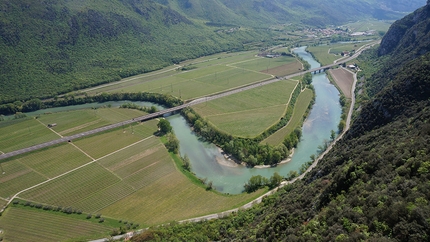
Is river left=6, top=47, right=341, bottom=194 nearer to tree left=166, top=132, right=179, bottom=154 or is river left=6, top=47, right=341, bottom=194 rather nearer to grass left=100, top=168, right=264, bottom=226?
tree left=166, top=132, right=179, bottom=154

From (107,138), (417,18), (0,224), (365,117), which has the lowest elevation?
(0,224)

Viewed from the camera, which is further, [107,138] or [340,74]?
[340,74]

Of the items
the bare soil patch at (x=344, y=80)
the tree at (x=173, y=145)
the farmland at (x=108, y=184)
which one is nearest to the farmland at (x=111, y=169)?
the farmland at (x=108, y=184)

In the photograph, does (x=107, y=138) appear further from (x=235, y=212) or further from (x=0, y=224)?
(x=235, y=212)

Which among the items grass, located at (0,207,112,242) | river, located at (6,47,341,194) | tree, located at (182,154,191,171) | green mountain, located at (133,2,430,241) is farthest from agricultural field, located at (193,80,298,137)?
grass, located at (0,207,112,242)

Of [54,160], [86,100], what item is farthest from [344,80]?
[54,160]

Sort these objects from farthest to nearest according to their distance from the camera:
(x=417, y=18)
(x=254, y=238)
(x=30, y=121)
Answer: (x=417, y=18) → (x=30, y=121) → (x=254, y=238)

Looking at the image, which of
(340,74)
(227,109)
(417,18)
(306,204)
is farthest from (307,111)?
(417,18)

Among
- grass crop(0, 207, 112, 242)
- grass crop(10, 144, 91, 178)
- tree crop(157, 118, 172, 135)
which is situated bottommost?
grass crop(0, 207, 112, 242)
